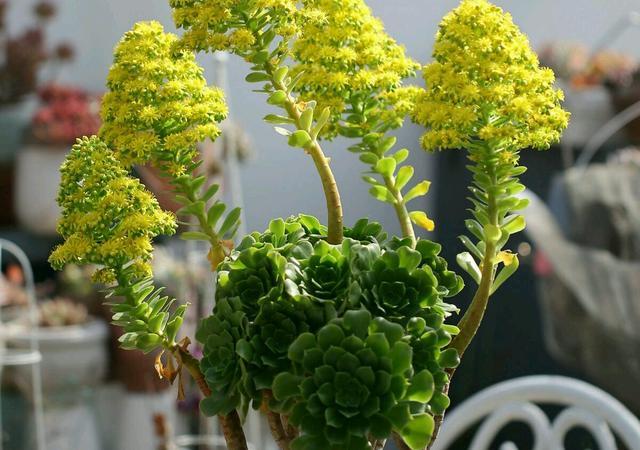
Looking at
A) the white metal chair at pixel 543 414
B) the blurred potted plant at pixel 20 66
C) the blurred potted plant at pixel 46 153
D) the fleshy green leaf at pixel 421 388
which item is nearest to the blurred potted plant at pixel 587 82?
the blurred potted plant at pixel 46 153

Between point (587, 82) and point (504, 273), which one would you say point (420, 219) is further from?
point (587, 82)

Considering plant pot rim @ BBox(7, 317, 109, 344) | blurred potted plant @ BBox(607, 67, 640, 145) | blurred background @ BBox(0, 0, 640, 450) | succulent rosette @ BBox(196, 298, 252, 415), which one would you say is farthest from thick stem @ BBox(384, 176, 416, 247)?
blurred potted plant @ BBox(607, 67, 640, 145)

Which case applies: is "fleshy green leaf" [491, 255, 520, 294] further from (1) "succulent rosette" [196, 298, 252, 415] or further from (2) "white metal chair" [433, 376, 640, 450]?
(2) "white metal chair" [433, 376, 640, 450]

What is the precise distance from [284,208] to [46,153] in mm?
996

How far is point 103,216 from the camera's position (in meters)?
0.50

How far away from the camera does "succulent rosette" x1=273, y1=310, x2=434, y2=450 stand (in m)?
0.46

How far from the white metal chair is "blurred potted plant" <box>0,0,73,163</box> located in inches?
109

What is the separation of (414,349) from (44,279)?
3.53 metres

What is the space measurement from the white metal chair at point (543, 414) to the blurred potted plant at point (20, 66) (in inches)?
109

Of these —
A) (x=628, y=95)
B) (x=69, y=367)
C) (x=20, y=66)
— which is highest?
(x=20, y=66)

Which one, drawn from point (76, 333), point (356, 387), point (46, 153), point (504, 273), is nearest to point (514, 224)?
point (504, 273)

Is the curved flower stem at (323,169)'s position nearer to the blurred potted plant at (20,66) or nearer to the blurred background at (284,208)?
the blurred background at (284,208)

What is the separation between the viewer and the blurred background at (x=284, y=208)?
8.17 ft

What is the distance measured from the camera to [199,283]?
118 inches
